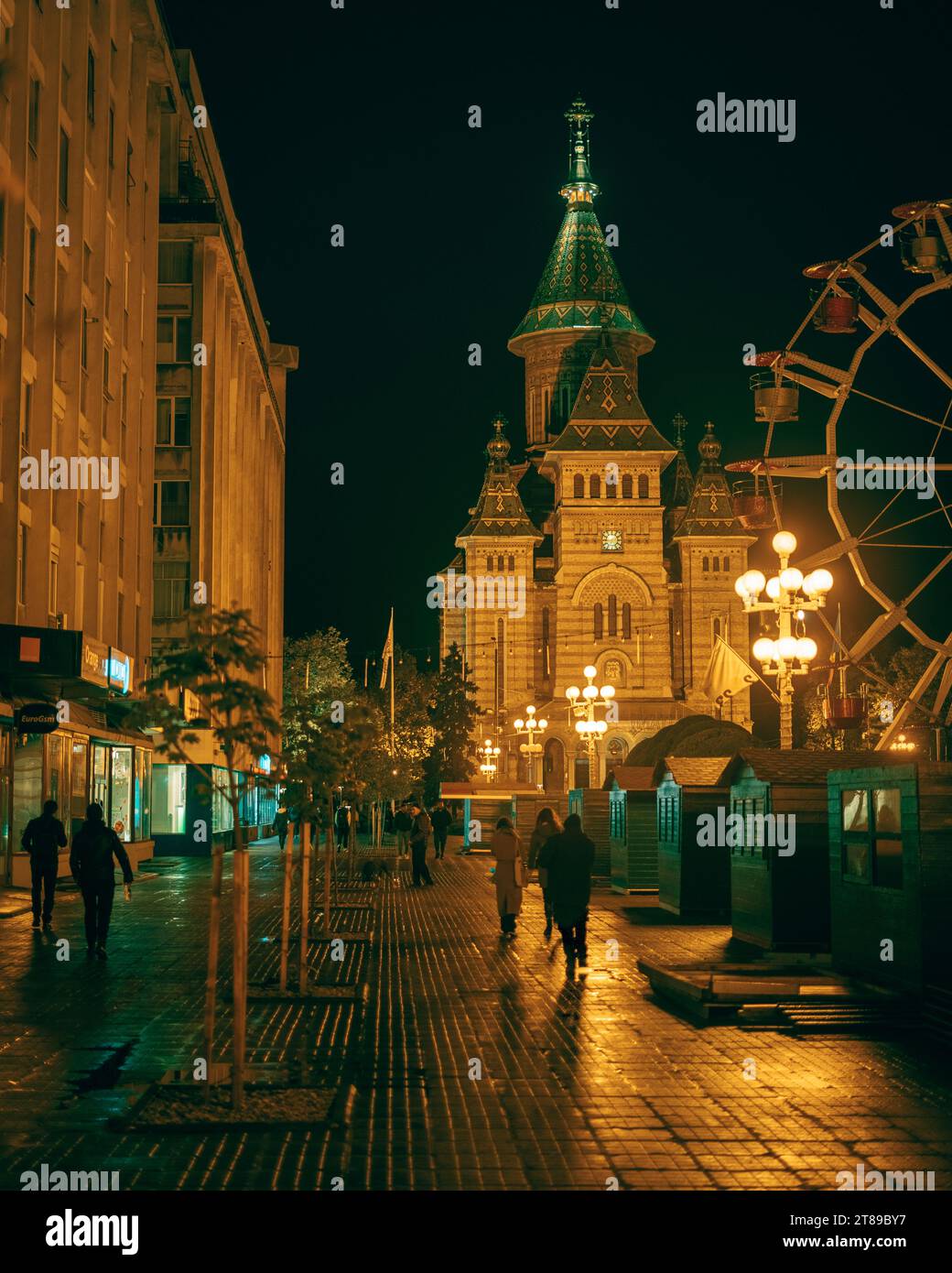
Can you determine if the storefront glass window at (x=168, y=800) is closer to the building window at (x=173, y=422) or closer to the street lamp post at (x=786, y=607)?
the building window at (x=173, y=422)

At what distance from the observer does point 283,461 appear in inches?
3541

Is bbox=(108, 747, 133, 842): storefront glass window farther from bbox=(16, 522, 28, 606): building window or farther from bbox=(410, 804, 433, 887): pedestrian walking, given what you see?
bbox=(16, 522, 28, 606): building window

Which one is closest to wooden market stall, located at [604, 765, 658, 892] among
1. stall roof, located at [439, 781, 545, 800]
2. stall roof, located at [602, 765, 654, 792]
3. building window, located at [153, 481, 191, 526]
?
stall roof, located at [602, 765, 654, 792]

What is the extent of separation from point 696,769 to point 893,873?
10.9 meters

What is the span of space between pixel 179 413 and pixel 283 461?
3943 cm

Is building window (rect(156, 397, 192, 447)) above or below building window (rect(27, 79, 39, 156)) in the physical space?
below

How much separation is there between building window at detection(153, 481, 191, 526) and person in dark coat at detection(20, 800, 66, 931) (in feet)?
92.3

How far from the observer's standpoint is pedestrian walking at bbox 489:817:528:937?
73.2 feet

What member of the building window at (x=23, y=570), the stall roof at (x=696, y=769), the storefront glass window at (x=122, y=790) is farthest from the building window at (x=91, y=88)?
the stall roof at (x=696, y=769)

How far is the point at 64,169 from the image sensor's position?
1323 inches

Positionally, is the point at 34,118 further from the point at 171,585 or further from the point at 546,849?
the point at 171,585

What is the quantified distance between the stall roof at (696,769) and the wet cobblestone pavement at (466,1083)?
17.4ft

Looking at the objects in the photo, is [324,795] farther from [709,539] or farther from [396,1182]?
[709,539]

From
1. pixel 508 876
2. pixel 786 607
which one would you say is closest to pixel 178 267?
pixel 786 607
